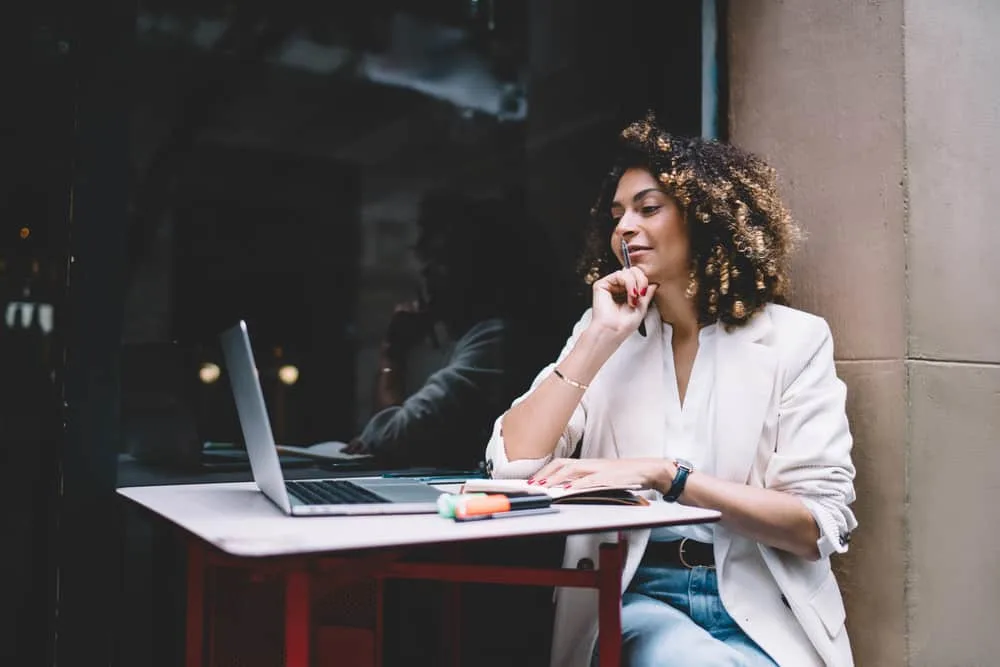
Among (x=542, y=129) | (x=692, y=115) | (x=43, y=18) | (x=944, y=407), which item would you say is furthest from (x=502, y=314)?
(x=43, y=18)

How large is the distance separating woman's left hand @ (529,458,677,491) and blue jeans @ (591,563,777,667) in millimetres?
293

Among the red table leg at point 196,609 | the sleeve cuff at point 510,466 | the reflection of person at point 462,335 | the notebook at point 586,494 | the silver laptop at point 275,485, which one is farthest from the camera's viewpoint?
the reflection of person at point 462,335

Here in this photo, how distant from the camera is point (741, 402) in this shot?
185 cm

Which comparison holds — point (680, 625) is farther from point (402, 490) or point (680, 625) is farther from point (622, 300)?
point (622, 300)

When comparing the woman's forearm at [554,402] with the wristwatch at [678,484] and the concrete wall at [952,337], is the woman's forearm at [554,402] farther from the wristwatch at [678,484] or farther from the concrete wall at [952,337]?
the concrete wall at [952,337]

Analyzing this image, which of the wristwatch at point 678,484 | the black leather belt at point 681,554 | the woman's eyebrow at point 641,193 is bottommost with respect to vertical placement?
the black leather belt at point 681,554

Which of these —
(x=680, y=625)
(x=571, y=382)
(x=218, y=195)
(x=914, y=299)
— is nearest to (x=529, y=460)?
(x=571, y=382)

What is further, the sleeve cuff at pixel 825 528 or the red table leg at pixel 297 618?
the sleeve cuff at pixel 825 528

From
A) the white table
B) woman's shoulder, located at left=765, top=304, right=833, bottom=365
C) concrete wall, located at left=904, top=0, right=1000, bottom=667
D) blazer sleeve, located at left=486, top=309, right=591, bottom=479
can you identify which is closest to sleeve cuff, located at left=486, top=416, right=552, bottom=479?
blazer sleeve, located at left=486, top=309, right=591, bottom=479

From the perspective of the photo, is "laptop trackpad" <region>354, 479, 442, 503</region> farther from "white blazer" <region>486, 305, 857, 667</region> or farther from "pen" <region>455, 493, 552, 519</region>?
"white blazer" <region>486, 305, 857, 667</region>

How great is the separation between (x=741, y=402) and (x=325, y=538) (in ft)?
3.68

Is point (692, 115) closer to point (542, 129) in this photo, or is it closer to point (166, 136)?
point (542, 129)

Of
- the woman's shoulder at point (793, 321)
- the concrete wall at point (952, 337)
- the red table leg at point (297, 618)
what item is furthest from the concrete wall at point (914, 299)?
the red table leg at point (297, 618)

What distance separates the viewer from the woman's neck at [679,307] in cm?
207
